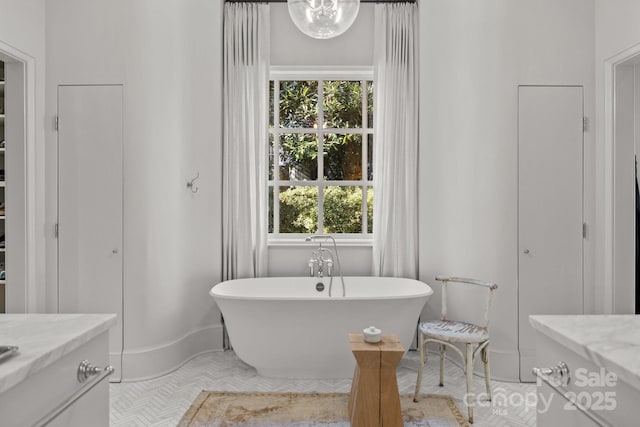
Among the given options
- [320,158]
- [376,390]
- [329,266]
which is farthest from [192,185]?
[376,390]

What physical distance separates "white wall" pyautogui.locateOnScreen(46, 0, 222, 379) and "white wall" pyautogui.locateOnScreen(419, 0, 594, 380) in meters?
2.13

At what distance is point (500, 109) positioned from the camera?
296 cm

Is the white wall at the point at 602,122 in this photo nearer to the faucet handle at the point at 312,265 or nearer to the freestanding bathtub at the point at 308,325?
the freestanding bathtub at the point at 308,325

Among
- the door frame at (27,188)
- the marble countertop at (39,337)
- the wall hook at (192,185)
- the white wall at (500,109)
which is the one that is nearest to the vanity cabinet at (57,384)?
the marble countertop at (39,337)

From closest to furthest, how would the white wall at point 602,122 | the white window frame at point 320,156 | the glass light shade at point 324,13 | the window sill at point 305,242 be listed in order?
the glass light shade at point 324,13
the white wall at point 602,122
the window sill at point 305,242
the white window frame at point 320,156

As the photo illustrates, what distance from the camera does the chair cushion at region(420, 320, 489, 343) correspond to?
2504mm

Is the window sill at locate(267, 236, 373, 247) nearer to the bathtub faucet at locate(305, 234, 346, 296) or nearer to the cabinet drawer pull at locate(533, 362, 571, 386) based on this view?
the bathtub faucet at locate(305, 234, 346, 296)

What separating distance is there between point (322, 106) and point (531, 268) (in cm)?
224

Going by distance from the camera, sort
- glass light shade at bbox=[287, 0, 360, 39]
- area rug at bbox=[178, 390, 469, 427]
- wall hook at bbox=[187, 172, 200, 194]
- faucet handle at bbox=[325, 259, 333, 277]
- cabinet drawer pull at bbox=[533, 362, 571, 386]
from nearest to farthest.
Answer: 1. cabinet drawer pull at bbox=[533, 362, 571, 386]
2. glass light shade at bbox=[287, 0, 360, 39]
3. area rug at bbox=[178, 390, 469, 427]
4. wall hook at bbox=[187, 172, 200, 194]
5. faucet handle at bbox=[325, 259, 333, 277]

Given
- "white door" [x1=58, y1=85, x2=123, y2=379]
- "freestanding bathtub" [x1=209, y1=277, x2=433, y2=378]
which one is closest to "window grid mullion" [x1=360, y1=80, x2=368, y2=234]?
"freestanding bathtub" [x1=209, y1=277, x2=433, y2=378]

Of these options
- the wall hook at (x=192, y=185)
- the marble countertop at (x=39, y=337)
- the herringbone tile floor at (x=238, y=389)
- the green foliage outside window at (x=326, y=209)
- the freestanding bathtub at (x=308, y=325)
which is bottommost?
the herringbone tile floor at (x=238, y=389)

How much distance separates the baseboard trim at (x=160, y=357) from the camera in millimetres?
2963

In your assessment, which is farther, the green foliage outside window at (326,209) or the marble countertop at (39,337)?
the green foliage outside window at (326,209)

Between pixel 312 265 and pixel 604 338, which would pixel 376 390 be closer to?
pixel 604 338
